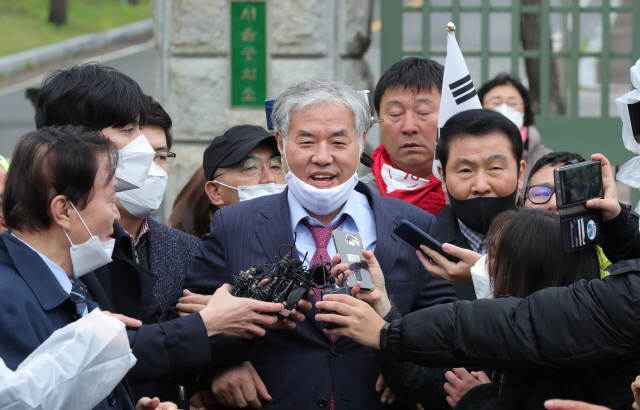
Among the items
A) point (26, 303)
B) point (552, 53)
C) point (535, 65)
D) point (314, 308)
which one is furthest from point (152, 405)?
point (535, 65)

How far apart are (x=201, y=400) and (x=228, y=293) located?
1.96 ft

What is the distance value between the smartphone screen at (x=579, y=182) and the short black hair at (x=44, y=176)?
143 cm

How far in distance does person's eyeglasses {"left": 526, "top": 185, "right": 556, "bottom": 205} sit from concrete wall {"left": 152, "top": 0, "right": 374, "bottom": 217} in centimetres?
283

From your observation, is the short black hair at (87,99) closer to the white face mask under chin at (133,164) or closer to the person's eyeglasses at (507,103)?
the white face mask under chin at (133,164)

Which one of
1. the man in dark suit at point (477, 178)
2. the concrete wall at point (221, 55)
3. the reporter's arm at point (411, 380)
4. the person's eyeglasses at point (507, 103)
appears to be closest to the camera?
the reporter's arm at point (411, 380)

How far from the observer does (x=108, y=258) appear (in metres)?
2.35

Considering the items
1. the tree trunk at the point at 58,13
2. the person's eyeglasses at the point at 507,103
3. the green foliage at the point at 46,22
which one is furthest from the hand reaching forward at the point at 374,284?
the tree trunk at the point at 58,13

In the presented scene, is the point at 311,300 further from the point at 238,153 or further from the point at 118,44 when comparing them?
the point at 118,44

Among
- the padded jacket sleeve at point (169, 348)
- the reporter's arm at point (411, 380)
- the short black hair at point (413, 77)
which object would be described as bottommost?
the reporter's arm at point (411, 380)

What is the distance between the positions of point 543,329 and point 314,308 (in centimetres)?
93

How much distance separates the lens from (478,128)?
3.36 meters

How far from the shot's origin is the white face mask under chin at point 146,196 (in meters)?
3.15

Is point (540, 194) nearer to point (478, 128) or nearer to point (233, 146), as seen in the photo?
point (478, 128)

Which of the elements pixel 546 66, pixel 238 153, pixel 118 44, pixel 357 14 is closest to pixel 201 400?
pixel 238 153
